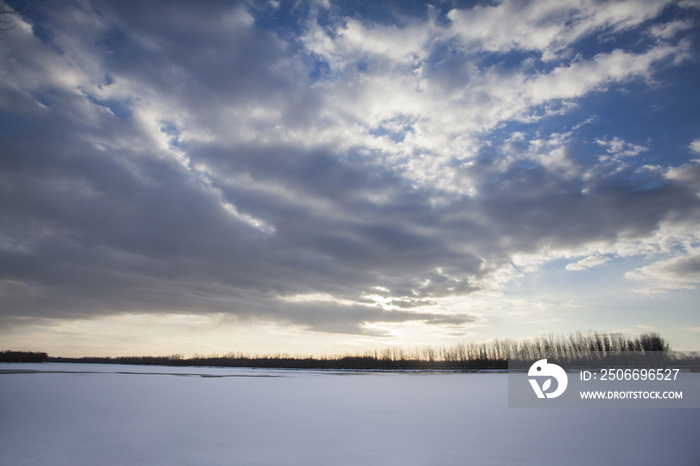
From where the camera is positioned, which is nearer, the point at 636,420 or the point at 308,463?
the point at 308,463

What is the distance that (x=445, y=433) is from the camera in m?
10.3

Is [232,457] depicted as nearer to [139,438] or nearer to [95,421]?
[139,438]

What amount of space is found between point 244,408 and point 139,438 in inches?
231

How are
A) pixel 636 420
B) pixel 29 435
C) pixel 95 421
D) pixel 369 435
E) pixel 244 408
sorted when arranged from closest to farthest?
pixel 29 435 → pixel 369 435 → pixel 95 421 → pixel 636 420 → pixel 244 408

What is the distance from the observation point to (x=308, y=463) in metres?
7.32

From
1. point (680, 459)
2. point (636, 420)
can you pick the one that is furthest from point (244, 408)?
point (636, 420)

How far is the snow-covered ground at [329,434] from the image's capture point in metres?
7.71

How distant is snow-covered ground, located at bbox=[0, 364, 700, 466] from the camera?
771cm

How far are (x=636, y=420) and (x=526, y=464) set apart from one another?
8529 mm

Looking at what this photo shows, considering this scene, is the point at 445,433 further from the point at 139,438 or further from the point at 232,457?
Result: the point at 139,438

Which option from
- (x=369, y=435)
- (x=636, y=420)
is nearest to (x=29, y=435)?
(x=369, y=435)

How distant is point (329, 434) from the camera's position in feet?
32.9

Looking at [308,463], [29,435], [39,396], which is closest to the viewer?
[308,463]

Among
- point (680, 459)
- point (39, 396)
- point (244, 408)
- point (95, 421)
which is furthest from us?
point (39, 396)
